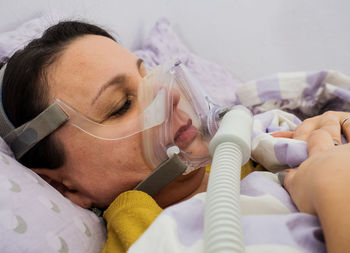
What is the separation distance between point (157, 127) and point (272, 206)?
33 centimetres

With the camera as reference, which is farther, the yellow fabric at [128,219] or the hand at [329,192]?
the yellow fabric at [128,219]

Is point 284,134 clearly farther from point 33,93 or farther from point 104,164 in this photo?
point 33,93

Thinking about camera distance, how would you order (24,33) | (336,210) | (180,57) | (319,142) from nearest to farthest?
(336,210), (319,142), (24,33), (180,57)

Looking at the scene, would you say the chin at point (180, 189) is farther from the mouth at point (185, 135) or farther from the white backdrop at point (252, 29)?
the white backdrop at point (252, 29)

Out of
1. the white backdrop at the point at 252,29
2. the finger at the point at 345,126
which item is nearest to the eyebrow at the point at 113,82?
the finger at the point at 345,126

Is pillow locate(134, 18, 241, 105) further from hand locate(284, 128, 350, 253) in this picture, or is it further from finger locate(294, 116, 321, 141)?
hand locate(284, 128, 350, 253)

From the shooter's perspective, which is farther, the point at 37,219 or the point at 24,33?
the point at 24,33

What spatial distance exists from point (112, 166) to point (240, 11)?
4.56 feet

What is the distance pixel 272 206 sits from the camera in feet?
1.92

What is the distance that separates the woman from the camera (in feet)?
2.54

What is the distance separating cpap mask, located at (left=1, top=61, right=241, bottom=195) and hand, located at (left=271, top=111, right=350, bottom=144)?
0.85 feet

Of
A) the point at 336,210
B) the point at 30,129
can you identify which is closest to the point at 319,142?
the point at 336,210

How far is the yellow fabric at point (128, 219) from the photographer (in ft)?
2.03

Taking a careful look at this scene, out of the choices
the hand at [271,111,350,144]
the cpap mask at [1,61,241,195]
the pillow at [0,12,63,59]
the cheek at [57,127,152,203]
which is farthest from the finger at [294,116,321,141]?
the pillow at [0,12,63,59]
